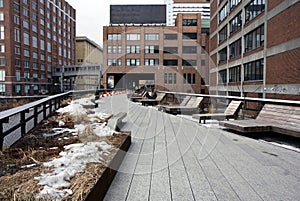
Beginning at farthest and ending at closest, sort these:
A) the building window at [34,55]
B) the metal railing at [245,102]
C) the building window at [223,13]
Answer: the building window at [34,55], the building window at [223,13], the metal railing at [245,102]

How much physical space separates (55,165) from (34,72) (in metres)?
64.9

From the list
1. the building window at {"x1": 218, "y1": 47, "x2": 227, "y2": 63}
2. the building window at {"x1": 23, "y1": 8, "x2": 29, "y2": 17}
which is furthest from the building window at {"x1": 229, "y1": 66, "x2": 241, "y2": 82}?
the building window at {"x1": 23, "y1": 8, "x2": 29, "y2": 17}

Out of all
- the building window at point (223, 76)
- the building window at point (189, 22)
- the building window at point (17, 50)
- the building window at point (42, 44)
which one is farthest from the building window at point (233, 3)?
the building window at point (42, 44)

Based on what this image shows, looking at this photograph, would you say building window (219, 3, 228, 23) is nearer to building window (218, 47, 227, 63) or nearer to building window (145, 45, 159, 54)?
building window (218, 47, 227, 63)

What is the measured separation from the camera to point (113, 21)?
5947 centimetres

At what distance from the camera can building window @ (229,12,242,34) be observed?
90.8 feet

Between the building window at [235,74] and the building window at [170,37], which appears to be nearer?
the building window at [235,74]

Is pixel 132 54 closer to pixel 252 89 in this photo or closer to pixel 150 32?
pixel 150 32

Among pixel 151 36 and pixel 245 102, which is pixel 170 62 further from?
pixel 245 102

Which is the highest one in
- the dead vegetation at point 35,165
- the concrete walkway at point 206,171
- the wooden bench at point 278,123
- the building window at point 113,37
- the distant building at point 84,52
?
the distant building at point 84,52

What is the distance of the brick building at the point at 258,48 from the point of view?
17094 mm

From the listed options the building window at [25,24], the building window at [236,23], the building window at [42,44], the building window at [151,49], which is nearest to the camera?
the building window at [236,23]

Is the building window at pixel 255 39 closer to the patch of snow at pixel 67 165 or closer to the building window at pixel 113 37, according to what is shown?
the patch of snow at pixel 67 165

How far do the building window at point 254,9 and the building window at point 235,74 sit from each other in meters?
5.58
